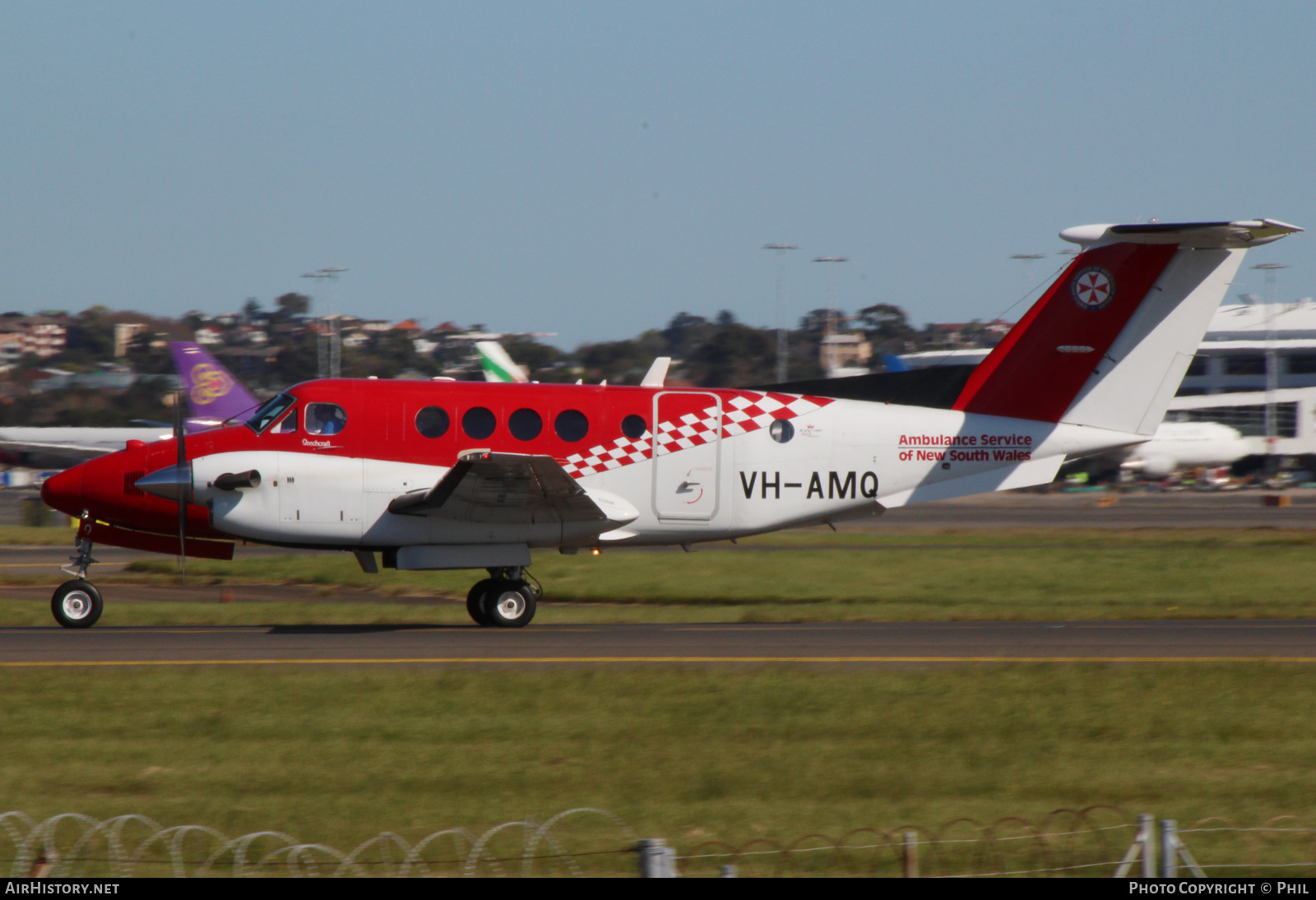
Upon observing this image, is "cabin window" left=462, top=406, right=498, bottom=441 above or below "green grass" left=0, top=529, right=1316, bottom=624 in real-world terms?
above

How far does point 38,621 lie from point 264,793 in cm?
953

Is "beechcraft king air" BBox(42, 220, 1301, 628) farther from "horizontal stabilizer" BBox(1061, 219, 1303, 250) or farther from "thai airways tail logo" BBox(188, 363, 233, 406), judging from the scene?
"thai airways tail logo" BBox(188, 363, 233, 406)

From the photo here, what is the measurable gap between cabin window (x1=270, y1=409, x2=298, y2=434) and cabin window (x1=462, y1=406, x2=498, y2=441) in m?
2.05

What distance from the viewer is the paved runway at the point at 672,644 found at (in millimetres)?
11977

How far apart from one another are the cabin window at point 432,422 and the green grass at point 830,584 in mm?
3139

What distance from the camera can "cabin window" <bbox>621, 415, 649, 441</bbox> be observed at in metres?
15.2

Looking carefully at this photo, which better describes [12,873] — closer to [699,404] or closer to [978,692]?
[978,692]

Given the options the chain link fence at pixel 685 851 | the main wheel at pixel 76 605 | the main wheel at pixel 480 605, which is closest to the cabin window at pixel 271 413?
the main wheel at pixel 76 605

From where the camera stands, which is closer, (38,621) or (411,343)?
(38,621)

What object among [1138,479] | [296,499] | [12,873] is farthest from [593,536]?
[1138,479]

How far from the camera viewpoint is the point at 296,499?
570 inches

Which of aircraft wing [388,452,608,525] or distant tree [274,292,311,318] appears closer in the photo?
aircraft wing [388,452,608,525]

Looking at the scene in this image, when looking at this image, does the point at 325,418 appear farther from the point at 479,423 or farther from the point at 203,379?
the point at 203,379

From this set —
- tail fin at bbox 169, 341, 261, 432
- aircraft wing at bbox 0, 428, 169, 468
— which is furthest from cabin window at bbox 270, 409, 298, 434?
aircraft wing at bbox 0, 428, 169, 468
